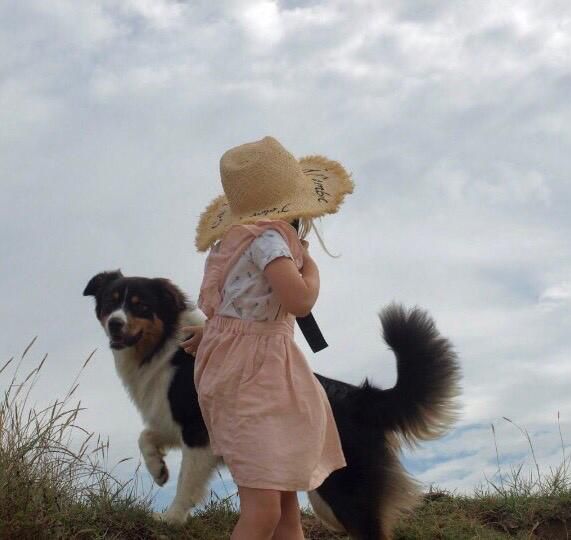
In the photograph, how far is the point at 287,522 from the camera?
3.54 metres

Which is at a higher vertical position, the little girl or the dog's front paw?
the little girl

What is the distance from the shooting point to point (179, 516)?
16.9 ft

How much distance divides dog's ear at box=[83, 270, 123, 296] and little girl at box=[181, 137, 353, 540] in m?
2.59

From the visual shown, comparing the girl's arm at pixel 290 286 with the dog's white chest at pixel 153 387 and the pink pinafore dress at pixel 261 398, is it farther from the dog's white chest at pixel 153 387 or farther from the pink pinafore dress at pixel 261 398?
the dog's white chest at pixel 153 387

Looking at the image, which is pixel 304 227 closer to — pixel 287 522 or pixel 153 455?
pixel 287 522

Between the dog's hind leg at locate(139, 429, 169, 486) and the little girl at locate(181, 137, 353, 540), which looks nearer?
the little girl at locate(181, 137, 353, 540)

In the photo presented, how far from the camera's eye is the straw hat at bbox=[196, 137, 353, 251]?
11.5ft

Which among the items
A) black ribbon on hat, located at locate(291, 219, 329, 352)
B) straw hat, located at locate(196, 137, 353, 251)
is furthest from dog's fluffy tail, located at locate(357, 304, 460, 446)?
straw hat, located at locate(196, 137, 353, 251)

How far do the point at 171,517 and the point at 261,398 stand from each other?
2245 mm

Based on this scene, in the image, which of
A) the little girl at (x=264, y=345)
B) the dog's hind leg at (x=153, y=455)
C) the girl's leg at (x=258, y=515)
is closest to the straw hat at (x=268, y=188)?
the little girl at (x=264, y=345)

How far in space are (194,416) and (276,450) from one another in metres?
2.32

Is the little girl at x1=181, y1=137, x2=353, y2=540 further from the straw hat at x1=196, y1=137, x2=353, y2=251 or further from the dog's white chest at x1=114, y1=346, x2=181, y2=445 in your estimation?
the dog's white chest at x1=114, y1=346, x2=181, y2=445

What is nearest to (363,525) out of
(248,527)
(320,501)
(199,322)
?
(320,501)

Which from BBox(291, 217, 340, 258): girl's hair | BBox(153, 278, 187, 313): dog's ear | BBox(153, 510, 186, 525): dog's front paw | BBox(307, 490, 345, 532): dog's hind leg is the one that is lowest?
BBox(153, 510, 186, 525): dog's front paw
